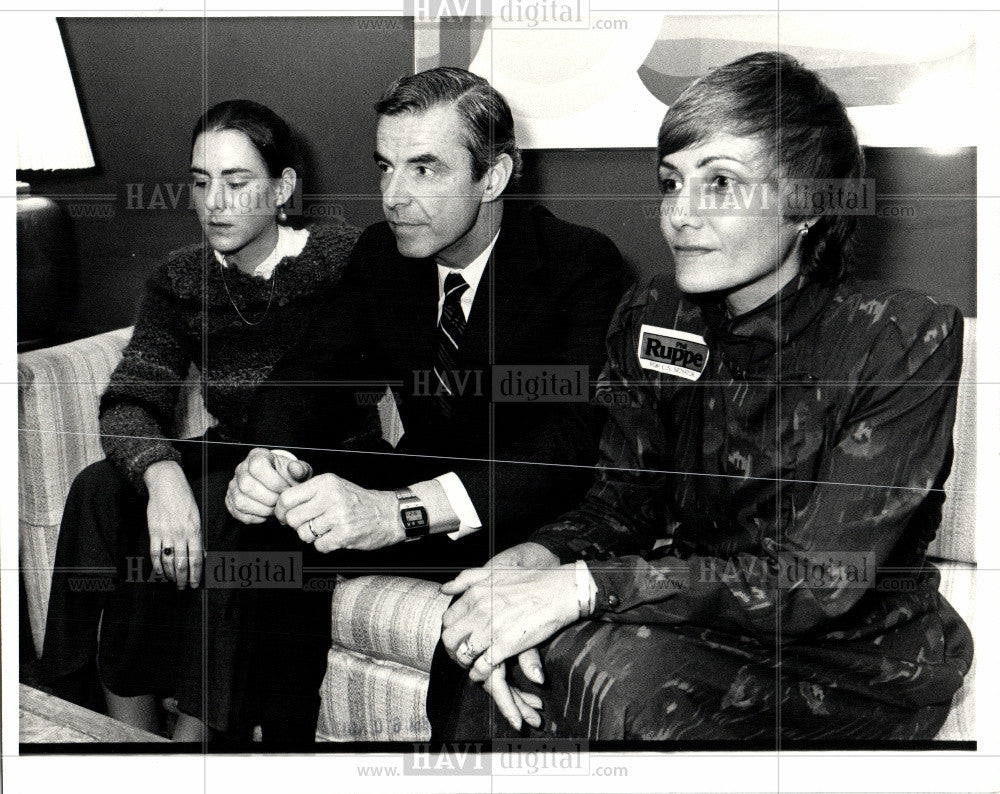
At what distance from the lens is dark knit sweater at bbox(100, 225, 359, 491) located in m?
1.72

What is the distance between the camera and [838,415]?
1574mm

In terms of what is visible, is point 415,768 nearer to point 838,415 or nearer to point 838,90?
point 838,415

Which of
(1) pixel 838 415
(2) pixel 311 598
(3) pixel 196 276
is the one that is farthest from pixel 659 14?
(2) pixel 311 598

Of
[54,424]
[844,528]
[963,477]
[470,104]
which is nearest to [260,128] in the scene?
[470,104]

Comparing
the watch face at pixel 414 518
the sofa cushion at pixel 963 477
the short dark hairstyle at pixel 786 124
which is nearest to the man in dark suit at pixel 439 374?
the watch face at pixel 414 518

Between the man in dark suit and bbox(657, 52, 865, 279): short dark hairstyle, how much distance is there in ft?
0.80

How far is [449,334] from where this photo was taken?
5.64ft

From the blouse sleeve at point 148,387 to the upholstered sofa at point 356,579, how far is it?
2 centimetres

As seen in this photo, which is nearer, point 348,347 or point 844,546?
point 844,546

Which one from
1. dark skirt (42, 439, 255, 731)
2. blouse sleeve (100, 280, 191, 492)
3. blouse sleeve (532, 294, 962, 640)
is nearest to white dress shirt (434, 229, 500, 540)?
blouse sleeve (532, 294, 962, 640)

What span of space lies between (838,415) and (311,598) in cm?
90

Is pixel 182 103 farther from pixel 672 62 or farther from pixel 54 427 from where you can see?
pixel 672 62

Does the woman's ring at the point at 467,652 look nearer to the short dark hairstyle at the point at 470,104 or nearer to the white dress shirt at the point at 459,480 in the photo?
the white dress shirt at the point at 459,480

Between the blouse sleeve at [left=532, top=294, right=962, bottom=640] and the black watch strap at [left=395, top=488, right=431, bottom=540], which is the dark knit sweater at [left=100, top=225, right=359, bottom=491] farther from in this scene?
the blouse sleeve at [left=532, top=294, right=962, bottom=640]
